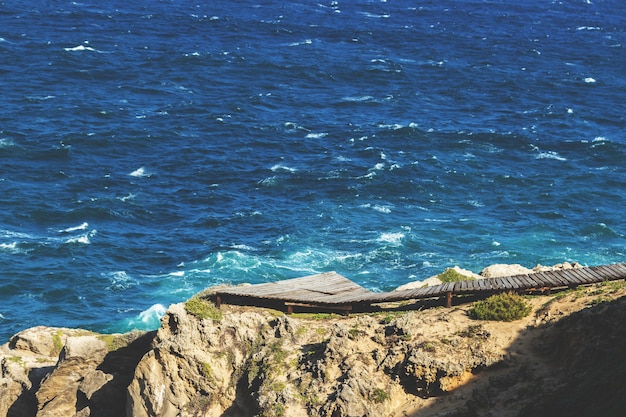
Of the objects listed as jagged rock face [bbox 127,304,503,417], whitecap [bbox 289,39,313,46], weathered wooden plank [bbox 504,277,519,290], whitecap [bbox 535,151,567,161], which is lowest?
whitecap [bbox 289,39,313,46]

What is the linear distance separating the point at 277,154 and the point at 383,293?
195 ft

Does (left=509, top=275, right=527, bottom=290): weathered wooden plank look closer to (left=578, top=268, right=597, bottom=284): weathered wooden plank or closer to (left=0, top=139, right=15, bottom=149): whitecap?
(left=578, top=268, right=597, bottom=284): weathered wooden plank

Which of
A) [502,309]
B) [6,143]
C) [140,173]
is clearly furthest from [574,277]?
[6,143]

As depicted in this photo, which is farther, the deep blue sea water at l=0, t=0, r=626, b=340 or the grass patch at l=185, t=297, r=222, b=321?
the deep blue sea water at l=0, t=0, r=626, b=340

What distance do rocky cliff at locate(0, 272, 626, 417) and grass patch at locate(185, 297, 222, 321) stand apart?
12 centimetres

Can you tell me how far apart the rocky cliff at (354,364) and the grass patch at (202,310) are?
0.12 meters

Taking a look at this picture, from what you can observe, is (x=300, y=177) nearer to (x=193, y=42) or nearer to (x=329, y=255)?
(x=329, y=255)

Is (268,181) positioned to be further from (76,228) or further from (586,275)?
(586,275)

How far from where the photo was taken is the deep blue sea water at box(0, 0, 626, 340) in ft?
256

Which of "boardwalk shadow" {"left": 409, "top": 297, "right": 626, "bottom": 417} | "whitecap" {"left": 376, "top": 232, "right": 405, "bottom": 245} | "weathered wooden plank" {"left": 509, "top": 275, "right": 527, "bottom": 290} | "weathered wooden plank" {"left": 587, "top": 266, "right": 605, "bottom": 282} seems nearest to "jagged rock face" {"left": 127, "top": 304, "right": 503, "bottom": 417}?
"boardwalk shadow" {"left": 409, "top": 297, "right": 626, "bottom": 417}

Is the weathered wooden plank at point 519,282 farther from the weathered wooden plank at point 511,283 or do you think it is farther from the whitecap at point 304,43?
the whitecap at point 304,43

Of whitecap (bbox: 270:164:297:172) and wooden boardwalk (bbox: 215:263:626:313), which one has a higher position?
wooden boardwalk (bbox: 215:263:626:313)

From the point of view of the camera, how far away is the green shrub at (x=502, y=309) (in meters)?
39.6

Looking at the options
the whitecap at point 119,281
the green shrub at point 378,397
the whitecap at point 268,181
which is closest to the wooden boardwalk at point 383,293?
the green shrub at point 378,397
